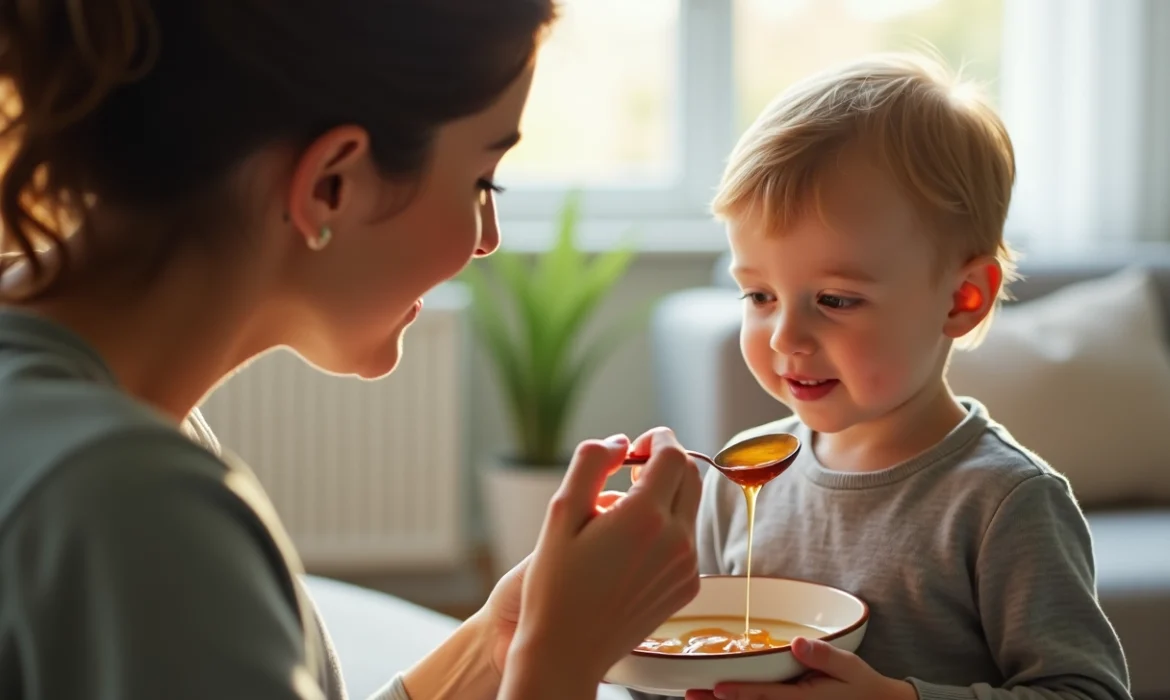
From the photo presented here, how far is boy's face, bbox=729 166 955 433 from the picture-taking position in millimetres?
1304

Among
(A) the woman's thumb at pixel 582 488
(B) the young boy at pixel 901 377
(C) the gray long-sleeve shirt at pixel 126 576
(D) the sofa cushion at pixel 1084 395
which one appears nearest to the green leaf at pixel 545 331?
(D) the sofa cushion at pixel 1084 395

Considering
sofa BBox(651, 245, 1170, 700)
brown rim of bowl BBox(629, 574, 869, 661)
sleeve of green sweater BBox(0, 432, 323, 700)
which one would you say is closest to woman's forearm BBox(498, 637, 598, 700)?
brown rim of bowl BBox(629, 574, 869, 661)

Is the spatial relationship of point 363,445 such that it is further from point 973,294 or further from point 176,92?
point 176,92

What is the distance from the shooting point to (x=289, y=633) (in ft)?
2.27

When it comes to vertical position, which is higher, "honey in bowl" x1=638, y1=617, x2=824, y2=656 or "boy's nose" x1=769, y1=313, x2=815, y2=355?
"boy's nose" x1=769, y1=313, x2=815, y2=355

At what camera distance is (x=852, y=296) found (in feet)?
4.31

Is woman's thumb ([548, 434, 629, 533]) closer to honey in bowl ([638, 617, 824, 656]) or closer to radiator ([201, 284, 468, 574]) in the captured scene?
honey in bowl ([638, 617, 824, 656])

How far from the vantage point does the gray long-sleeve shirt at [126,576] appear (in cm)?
64

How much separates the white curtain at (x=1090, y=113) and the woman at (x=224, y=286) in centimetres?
294

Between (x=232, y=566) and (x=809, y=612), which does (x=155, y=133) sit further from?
(x=809, y=612)

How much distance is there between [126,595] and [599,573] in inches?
14.9

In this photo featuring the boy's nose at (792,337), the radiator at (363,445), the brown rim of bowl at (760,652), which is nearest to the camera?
the brown rim of bowl at (760,652)

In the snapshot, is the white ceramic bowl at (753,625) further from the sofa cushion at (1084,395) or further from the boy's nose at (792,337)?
the sofa cushion at (1084,395)

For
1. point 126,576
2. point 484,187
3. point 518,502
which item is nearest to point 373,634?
point 484,187
